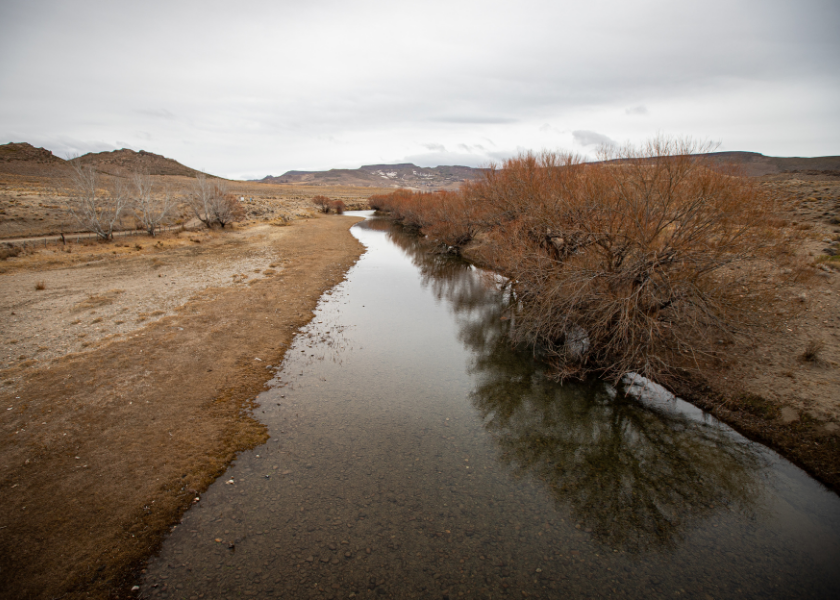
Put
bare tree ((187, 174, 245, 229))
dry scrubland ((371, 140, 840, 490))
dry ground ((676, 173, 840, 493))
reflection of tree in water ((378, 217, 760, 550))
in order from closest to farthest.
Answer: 1. reflection of tree in water ((378, 217, 760, 550))
2. dry ground ((676, 173, 840, 493))
3. dry scrubland ((371, 140, 840, 490))
4. bare tree ((187, 174, 245, 229))

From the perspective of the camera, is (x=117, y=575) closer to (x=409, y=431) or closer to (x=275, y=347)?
(x=409, y=431)

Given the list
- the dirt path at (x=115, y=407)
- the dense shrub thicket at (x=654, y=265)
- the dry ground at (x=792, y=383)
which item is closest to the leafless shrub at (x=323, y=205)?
the dirt path at (x=115, y=407)

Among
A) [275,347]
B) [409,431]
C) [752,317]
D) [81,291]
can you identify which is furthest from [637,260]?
[81,291]

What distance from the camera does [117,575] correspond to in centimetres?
520

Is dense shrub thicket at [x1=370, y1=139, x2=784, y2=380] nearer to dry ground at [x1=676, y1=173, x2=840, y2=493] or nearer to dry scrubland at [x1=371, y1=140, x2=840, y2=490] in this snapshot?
dry scrubland at [x1=371, y1=140, x2=840, y2=490]

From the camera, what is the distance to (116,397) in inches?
356

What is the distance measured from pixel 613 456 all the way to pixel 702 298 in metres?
4.98

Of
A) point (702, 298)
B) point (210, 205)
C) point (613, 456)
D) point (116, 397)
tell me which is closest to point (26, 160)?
point (210, 205)

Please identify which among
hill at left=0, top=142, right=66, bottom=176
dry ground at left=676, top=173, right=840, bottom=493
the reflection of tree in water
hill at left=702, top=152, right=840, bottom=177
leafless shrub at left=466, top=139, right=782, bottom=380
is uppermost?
hill at left=0, top=142, right=66, bottom=176

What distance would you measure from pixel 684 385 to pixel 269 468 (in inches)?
465

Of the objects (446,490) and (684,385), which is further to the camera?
(684,385)

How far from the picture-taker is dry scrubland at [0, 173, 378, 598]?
219 inches

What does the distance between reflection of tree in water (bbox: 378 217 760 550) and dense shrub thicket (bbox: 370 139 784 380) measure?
4.26 feet

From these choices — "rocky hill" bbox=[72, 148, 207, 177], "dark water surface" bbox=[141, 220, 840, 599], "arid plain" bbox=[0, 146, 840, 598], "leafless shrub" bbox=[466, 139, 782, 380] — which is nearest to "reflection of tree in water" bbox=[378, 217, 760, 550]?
"dark water surface" bbox=[141, 220, 840, 599]
